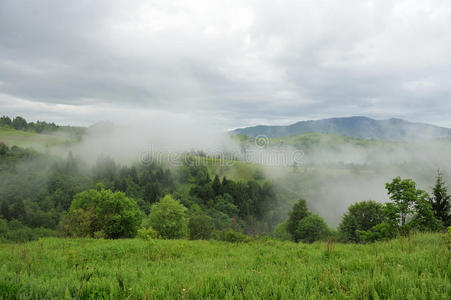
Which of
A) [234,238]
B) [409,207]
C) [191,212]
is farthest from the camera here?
[191,212]

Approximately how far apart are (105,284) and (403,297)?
4.71 metres

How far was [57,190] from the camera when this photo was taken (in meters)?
168

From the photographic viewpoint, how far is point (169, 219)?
4141 centimetres

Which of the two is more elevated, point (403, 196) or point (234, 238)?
point (403, 196)

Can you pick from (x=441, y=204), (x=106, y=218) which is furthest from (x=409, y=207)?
(x=106, y=218)

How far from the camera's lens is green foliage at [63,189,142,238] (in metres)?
31.5

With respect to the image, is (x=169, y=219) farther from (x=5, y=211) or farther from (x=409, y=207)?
(x=5, y=211)

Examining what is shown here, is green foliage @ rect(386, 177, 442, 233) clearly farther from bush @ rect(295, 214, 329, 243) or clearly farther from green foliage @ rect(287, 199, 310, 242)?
green foliage @ rect(287, 199, 310, 242)

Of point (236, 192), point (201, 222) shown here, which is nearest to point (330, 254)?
point (201, 222)

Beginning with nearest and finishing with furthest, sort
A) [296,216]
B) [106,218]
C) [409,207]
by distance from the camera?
[409,207] < [106,218] < [296,216]

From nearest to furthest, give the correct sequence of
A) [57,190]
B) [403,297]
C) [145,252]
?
[403,297] → [145,252] → [57,190]

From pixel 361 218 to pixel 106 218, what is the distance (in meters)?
45.3

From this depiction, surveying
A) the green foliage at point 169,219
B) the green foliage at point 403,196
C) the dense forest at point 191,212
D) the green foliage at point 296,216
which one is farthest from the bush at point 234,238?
the green foliage at point 296,216

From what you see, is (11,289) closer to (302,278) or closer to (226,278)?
(226,278)
